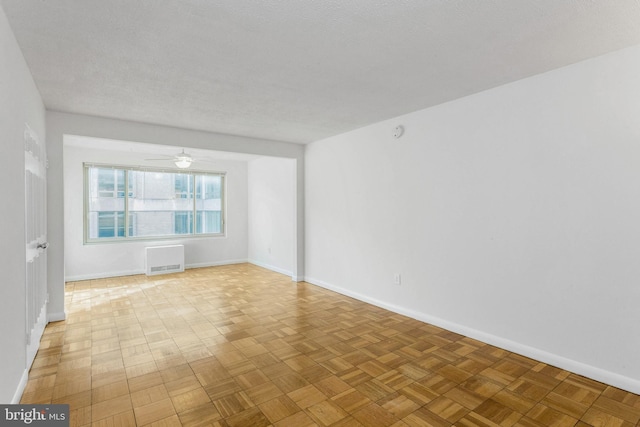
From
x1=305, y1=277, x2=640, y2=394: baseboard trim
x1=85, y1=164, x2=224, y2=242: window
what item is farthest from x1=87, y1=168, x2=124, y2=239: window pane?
x1=305, y1=277, x2=640, y2=394: baseboard trim

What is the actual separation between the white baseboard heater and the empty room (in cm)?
145

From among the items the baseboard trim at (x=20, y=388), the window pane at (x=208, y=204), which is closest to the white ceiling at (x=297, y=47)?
the baseboard trim at (x=20, y=388)

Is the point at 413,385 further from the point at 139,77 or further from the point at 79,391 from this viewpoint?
the point at 139,77

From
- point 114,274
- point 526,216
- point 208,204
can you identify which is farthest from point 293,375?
point 208,204

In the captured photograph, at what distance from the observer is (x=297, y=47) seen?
2.12m

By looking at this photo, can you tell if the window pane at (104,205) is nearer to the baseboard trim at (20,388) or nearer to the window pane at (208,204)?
the window pane at (208,204)

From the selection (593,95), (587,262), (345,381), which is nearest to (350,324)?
(345,381)

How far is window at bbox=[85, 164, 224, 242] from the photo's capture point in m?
5.62

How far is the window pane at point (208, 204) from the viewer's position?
669cm

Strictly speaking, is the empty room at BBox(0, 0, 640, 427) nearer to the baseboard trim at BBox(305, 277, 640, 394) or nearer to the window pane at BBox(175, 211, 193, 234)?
the baseboard trim at BBox(305, 277, 640, 394)

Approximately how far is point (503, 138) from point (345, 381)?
2343 millimetres

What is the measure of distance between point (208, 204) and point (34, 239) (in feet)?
13.9

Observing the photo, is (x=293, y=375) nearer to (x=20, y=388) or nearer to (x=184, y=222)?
(x=20, y=388)

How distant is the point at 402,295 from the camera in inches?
146
